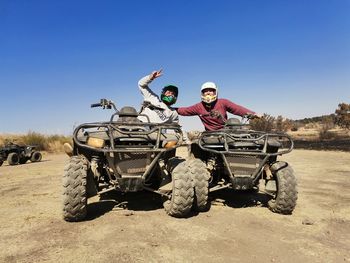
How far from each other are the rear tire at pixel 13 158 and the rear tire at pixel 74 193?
43.2 feet

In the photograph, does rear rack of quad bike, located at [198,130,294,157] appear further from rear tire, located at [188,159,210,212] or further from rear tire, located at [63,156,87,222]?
A: rear tire, located at [63,156,87,222]

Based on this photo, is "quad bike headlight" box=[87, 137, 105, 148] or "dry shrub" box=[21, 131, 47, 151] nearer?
"quad bike headlight" box=[87, 137, 105, 148]

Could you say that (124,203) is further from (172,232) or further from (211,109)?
(211,109)

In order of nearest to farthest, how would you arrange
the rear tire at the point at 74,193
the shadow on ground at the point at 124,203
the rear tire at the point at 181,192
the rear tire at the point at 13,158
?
the rear tire at the point at 74,193, the rear tire at the point at 181,192, the shadow on ground at the point at 124,203, the rear tire at the point at 13,158

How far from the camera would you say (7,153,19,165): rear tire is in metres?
16.9

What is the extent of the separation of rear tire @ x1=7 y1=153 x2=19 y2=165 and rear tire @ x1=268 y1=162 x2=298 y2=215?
14163 mm

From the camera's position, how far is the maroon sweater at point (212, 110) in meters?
7.62

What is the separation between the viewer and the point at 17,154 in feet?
57.0

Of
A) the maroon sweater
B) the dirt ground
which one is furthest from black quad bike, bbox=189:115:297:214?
the maroon sweater

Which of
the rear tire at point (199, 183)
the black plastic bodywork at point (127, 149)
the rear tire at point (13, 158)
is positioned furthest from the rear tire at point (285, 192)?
the rear tire at point (13, 158)

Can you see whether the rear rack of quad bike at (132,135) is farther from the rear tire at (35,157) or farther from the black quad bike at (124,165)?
the rear tire at (35,157)

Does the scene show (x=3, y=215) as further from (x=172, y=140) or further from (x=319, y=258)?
(x=319, y=258)

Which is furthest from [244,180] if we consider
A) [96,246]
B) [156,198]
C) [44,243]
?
[44,243]

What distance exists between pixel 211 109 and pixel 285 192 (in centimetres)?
274
